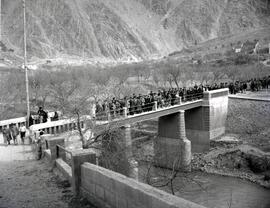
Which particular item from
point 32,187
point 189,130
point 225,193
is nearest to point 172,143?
point 189,130

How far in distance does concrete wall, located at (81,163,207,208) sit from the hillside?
8807 cm

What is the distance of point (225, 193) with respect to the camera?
25.4 m

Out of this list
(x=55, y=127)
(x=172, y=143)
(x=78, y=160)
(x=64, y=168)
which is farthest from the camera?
(x=172, y=143)

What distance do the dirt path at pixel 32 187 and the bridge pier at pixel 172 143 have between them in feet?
57.5

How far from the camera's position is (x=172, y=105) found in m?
31.4

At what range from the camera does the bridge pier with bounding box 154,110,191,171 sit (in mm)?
30672

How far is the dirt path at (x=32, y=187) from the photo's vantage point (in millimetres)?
9185

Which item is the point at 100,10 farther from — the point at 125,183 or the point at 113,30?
the point at 125,183

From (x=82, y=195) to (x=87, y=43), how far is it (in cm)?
10801

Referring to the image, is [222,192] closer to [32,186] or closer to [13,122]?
[13,122]

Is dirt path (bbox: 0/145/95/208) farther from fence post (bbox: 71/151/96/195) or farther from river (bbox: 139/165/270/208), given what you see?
river (bbox: 139/165/270/208)

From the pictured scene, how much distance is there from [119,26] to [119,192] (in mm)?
122416

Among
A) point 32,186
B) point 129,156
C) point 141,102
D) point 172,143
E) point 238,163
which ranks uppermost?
point 141,102

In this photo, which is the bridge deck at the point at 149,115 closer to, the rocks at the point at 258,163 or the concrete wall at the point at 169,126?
the concrete wall at the point at 169,126
